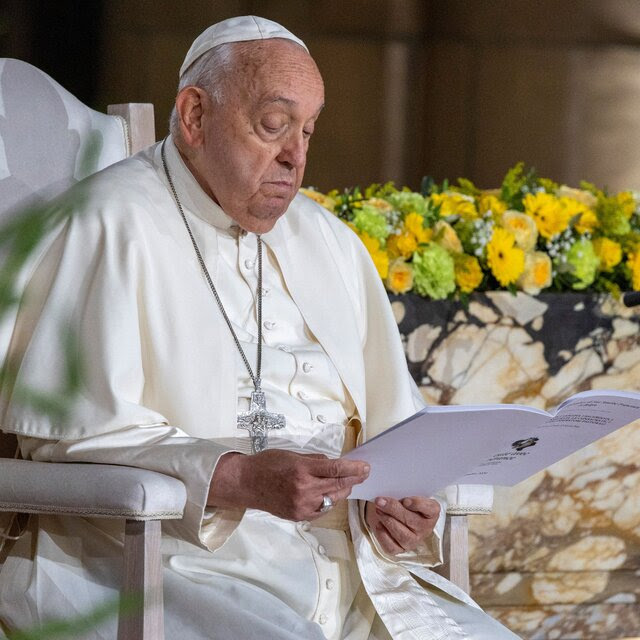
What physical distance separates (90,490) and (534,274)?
2.08m

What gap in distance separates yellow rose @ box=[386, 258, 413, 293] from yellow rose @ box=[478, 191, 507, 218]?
0.37 metres

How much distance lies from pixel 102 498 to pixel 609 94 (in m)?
5.17

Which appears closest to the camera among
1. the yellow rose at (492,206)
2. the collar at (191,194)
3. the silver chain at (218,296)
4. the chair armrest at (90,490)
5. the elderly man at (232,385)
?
the chair armrest at (90,490)

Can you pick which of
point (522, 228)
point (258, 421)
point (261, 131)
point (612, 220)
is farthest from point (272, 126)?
point (612, 220)

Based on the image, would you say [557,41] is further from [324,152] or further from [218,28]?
[218,28]

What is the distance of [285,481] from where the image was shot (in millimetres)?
1867

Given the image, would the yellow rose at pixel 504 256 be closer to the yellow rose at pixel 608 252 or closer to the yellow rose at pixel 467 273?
the yellow rose at pixel 467 273

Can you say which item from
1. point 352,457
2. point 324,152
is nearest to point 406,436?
point 352,457

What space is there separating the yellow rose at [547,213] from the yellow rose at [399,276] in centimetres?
47

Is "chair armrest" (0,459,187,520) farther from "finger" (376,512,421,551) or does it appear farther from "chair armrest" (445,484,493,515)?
"chair armrest" (445,484,493,515)

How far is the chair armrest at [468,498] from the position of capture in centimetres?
231

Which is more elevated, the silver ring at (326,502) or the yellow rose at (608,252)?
the yellow rose at (608,252)

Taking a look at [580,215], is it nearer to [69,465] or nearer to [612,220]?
[612,220]

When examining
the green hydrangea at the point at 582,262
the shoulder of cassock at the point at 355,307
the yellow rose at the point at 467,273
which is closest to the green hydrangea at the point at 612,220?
the green hydrangea at the point at 582,262
